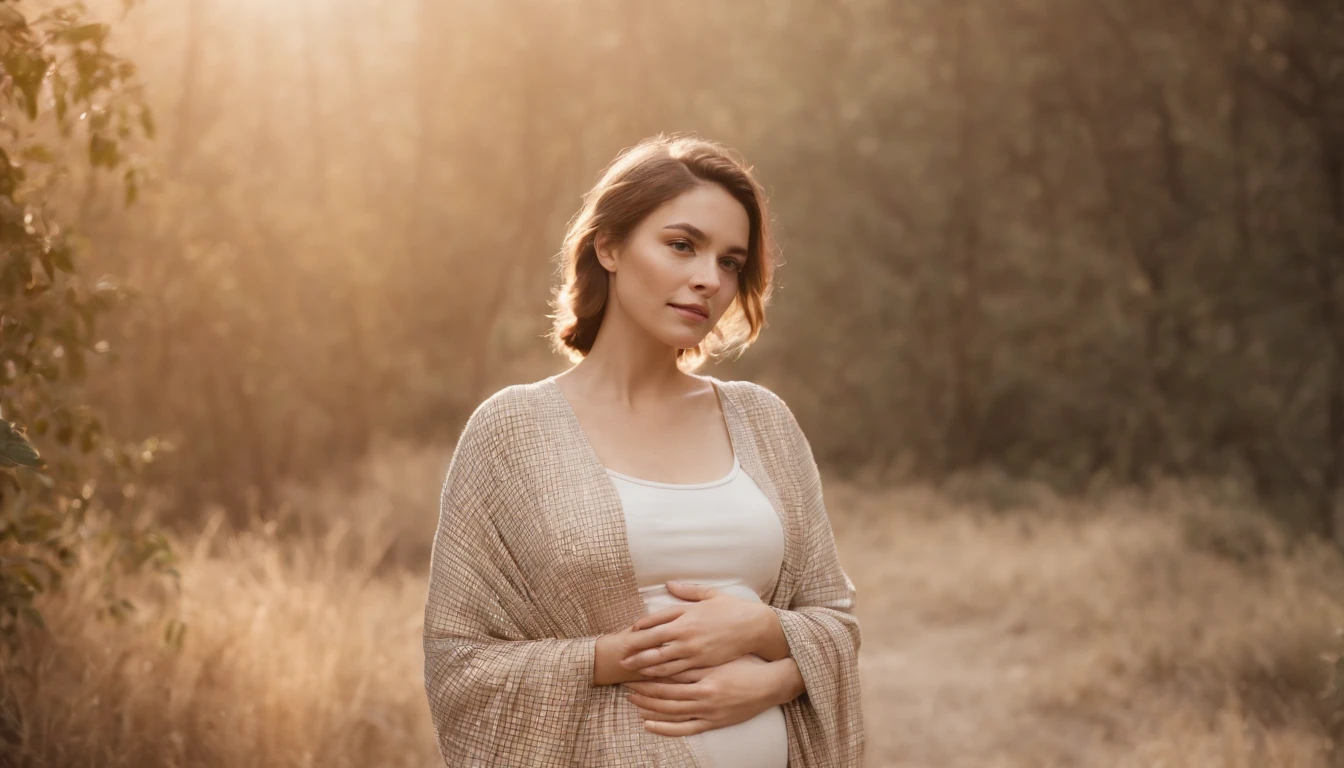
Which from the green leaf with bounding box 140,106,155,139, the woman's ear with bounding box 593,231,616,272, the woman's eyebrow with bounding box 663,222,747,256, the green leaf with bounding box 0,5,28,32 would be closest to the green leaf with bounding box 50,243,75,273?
the green leaf with bounding box 140,106,155,139

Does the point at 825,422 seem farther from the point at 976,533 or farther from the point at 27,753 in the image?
the point at 27,753

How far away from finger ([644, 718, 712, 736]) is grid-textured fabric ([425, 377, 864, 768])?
17mm

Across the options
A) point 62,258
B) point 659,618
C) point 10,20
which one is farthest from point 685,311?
point 10,20

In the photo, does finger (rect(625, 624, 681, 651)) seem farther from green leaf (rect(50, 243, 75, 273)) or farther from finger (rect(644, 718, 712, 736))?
green leaf (rect(50, 243, 75, 273))

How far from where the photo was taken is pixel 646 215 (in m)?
2.82

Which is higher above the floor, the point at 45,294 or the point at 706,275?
the point at 706,275

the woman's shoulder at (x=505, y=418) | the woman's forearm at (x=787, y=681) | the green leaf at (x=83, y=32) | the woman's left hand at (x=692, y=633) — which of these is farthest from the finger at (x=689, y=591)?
the green leaf at (x=83, y=32)

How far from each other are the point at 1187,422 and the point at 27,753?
13331mm

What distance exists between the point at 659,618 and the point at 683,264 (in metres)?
0.77

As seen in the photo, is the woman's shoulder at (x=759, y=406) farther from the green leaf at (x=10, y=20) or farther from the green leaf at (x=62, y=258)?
the green leaf at (x=10, y=20)

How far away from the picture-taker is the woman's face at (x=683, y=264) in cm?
278

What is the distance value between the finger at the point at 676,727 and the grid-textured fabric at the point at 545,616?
0.02 meters

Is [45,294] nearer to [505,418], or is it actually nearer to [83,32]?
[83,32]

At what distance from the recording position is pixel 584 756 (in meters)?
2.59
